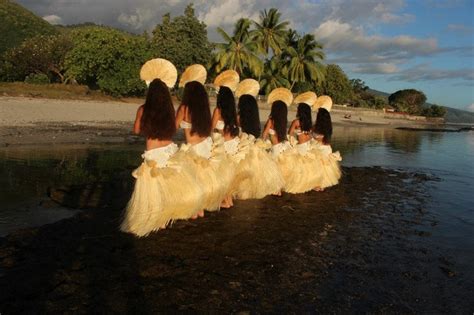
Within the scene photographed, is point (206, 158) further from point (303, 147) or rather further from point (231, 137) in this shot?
point (303, 147)

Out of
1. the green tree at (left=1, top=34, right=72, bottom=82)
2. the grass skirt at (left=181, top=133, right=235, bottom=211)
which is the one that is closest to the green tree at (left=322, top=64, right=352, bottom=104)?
the green tree at (left=1, top=34, right=72, bottom=82)

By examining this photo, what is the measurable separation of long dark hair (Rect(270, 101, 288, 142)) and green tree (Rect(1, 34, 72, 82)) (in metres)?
43.5

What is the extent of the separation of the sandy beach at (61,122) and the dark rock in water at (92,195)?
710cm

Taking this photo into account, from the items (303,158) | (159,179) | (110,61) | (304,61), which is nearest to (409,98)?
(304,61)

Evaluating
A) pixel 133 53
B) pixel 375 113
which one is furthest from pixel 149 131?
pixel 375 113

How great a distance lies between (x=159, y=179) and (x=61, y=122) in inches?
642

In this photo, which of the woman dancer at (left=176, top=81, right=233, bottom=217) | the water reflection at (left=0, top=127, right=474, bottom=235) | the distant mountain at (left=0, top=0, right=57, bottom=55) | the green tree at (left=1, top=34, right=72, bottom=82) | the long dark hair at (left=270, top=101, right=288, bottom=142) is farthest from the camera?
the distant mountain at (left=0, top=0, right=57, bottom=55)

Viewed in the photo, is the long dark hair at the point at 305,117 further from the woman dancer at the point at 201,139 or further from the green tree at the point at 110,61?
the green tree at the point at 110,61

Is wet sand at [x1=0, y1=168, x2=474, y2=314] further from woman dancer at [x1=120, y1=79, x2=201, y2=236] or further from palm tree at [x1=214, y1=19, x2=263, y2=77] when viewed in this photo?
palm tree at [x1=214, y1=19, x2=263, y2=77]

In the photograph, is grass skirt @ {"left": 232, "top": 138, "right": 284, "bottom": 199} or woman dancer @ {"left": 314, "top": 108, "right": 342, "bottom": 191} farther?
woman dancer @ {"left": 314, "top": 108, "right": 342, "bottom": 191}

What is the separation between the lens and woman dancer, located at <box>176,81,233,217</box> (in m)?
6.05

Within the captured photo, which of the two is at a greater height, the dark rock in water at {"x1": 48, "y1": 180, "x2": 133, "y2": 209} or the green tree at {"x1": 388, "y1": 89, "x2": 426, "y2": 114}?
the green tree at {"x1": 388, "y1": 89, "x2": 426, "y2": 114}

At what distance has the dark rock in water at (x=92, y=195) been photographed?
6.95 m

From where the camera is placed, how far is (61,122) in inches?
783
